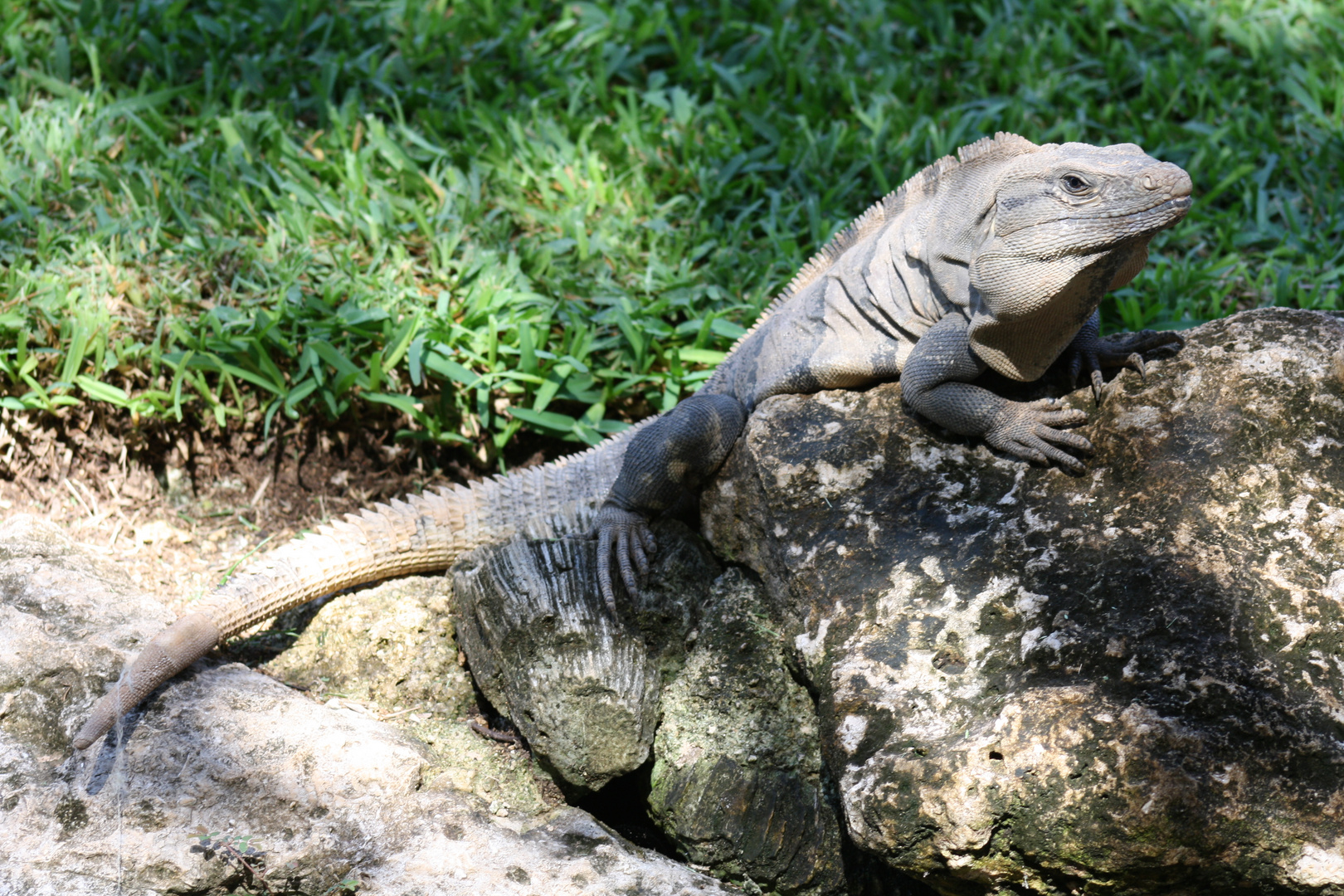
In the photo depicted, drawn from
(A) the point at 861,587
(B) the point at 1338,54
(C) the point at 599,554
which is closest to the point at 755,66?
(B) the point at 1338,54

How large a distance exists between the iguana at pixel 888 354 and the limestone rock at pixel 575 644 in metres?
0.10

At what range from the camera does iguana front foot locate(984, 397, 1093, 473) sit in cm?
287

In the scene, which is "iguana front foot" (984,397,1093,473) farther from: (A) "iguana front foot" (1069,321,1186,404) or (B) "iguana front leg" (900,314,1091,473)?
(A) "iguana front foot" (1069,321,1186,404)

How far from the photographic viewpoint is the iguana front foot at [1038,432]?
113 inches

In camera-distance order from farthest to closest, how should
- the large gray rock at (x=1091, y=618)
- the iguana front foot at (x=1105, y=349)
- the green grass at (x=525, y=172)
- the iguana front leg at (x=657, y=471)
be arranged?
the green grass at (x=525, y=172) < the iguana front leg at (x=657, y=471) < the iguana front foot at (x=1105, y=349) < the large gray rock at (x=1091, y=618)

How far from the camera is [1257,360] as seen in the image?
2912 mm

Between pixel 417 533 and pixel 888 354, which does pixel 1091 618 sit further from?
pixel 417 533

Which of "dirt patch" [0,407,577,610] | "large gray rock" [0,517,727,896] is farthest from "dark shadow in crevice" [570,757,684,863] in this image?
"dirt patch" [0,407,577,610]

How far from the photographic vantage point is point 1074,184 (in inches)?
108

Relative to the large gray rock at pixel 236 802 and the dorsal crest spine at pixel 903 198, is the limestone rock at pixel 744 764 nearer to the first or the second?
the large gray rock at pixel 236 802

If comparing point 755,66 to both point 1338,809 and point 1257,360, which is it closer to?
point 1257,360

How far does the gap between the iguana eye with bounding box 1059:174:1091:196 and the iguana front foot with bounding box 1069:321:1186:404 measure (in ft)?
1.54

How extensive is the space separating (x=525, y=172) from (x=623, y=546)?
95.4 inches

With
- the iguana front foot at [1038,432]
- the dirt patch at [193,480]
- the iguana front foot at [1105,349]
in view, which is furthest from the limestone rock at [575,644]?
the iguana front foot at [1105,349]
